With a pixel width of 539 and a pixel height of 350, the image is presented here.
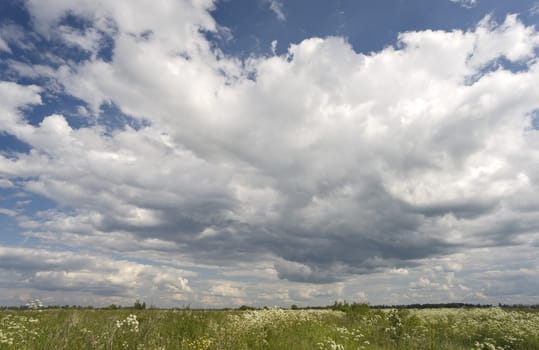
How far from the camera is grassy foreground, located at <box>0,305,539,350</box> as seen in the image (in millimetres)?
9266

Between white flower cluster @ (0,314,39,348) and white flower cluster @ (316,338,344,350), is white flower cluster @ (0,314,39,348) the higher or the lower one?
the higher one

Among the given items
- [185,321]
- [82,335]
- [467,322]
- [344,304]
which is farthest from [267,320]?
[344,304]

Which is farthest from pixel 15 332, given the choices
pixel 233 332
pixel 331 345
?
pixel 331 345

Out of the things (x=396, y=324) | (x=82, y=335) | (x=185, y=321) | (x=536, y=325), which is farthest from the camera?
(x=396, y=324)

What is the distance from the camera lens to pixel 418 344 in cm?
1653

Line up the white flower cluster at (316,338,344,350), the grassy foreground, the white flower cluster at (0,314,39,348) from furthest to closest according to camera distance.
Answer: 1. the white flower cluster at (316,338,344,350)
2. the grassy foreground
3. the white flower cluster at (0,314,39,348)

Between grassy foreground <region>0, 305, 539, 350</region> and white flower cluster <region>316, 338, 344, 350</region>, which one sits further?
white flower cluster <region>316, 338, 344, 350</region>

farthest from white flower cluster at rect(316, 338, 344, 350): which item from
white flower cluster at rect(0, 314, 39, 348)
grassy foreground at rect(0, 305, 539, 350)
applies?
white flower cluster at rect(0, 314, 39, 348)

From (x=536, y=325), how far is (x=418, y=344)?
A: 7395 mm

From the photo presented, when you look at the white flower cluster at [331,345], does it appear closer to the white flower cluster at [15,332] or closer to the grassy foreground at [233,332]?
the grassy foreground at [233,332]

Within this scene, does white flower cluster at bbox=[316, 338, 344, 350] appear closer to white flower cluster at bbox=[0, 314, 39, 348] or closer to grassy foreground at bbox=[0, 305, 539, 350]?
grassy foreground at bbox=[0, 305, 539, 350]

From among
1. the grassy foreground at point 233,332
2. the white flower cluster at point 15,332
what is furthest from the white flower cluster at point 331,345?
the white flower cluster at point 15,332

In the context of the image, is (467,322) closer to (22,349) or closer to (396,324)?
(396,324)

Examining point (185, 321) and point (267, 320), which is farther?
point (267, 320)
